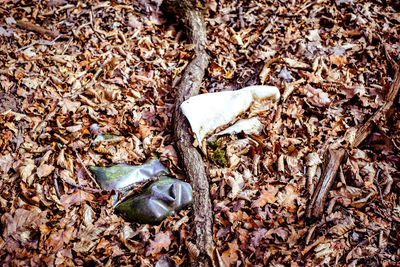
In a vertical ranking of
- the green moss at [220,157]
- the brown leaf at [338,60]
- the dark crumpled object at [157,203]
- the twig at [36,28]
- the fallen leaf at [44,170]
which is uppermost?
the twig at [36,28]

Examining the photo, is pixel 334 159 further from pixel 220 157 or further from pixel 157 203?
pixel 157 203

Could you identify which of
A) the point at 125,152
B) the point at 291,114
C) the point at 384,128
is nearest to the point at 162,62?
the point at 125,152

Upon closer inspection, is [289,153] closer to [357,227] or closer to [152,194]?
[357,227]

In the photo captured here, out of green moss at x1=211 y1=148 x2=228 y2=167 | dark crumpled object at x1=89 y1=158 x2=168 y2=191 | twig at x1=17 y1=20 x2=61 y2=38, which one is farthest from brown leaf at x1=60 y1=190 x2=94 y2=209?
twig at x1=17 y1=20 x2=61 y2=38

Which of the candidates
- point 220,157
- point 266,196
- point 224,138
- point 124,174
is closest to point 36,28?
point 124,174

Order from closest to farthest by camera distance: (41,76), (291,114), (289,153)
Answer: (289,153) < (291,114) < (41,76)

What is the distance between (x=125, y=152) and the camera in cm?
305

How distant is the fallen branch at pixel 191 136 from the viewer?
242 cm

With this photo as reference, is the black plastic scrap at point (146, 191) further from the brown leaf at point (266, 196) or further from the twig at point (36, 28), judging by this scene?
the twig at point (36, 28)

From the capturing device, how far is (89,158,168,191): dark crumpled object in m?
2.77

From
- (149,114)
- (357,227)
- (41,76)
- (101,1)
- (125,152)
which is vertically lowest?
(357,227)

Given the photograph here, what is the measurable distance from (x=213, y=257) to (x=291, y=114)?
2.05 m

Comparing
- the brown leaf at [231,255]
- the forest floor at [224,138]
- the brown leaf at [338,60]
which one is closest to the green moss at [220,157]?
the forest floor at [224,138]

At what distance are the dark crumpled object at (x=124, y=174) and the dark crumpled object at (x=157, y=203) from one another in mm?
207
